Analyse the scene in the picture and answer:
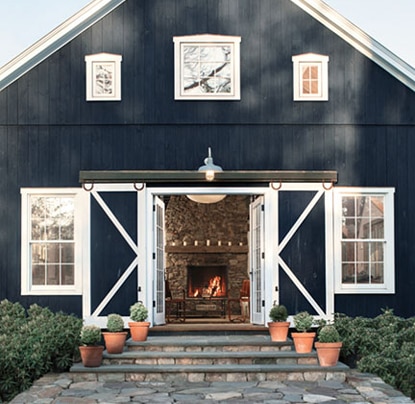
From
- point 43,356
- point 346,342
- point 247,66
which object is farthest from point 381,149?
point 43,356

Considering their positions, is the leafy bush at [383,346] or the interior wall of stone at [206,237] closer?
the leafy bush at [383,346]

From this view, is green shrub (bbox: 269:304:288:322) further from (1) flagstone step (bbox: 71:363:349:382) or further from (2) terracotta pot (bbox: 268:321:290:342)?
(1) flagstone step (bbox: 71:363:349:382)

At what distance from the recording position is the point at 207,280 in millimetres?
18203

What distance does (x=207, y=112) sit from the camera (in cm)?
1273

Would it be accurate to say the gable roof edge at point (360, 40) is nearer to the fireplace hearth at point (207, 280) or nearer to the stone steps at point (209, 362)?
the stone steps at point (209, 362)

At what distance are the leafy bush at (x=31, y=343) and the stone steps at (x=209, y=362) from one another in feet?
1.17

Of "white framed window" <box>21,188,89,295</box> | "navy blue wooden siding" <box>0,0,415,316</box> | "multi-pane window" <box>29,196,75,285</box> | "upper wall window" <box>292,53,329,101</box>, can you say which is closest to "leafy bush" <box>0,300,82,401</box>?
"white framed window" <box>21,188,89,295</box>

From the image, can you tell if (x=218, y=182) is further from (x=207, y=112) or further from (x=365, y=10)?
(x=365, y=10)

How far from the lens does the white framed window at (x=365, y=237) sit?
12.6 metres

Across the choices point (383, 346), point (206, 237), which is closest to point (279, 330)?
point (383, 346)

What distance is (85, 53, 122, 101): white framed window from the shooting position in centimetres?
1267

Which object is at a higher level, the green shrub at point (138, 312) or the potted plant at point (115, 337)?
the green shrub at point (138, 312)

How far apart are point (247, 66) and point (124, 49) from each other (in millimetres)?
1925

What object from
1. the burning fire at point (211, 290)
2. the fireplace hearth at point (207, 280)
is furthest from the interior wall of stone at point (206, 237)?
the burning fire at point (211, 290)
